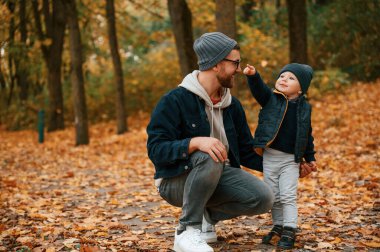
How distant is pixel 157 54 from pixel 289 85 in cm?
1976

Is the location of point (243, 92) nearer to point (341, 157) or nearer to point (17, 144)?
point (17, 144)

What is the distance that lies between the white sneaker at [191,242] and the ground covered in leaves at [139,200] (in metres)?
0.47

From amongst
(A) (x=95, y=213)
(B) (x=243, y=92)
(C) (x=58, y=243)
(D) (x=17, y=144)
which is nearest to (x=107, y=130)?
(D) (x=17, y=144)

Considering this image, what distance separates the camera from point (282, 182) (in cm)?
446

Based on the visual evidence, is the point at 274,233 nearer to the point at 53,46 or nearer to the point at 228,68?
the point at 228,68

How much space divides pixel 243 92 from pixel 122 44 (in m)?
9.43

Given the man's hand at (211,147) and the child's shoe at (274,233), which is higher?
the man's hand at (211,147)

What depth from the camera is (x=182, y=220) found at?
4.19 metres

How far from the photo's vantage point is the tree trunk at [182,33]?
1219cm

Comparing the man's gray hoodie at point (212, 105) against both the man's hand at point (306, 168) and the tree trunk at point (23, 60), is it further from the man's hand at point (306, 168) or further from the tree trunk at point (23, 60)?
the tree trunk at point (23, 60)

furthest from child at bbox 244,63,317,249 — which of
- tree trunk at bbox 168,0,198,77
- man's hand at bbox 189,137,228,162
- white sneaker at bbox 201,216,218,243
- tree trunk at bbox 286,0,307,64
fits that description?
tree trunk at bbox 286,0,307,64

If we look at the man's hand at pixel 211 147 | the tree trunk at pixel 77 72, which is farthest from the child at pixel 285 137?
the tree trunk at pixel 77 72

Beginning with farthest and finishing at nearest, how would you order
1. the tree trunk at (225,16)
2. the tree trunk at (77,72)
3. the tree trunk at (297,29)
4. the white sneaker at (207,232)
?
the tree trunk at (297,29) → the tree trunk at (77,72) → the tree trunk at (225,16) → the white sneaker at (207,232)

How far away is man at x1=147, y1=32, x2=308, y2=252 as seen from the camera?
4059mm
